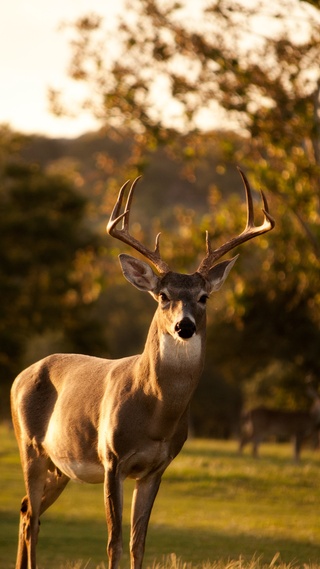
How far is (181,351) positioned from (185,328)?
1.36 ft

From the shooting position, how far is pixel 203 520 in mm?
16891

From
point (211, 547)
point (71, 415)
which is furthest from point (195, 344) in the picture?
point (211, 547)

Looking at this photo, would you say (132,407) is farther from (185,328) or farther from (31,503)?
(31,503)

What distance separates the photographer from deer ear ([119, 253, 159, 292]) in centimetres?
934

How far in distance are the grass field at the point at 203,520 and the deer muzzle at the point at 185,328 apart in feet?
8.74

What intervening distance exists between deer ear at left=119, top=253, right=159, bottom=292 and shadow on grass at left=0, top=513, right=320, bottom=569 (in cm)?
368

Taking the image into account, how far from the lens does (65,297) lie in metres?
38.3

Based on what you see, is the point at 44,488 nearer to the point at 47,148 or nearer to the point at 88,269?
the point at 88,269

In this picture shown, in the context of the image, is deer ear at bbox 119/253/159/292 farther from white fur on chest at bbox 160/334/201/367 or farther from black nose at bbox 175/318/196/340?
black nose at bbox 175/318/196/340

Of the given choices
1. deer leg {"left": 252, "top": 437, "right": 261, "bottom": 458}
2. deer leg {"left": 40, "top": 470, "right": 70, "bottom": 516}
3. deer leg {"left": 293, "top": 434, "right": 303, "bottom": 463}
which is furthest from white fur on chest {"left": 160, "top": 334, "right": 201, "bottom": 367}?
deer leg {"left": 252, "top": 437, "right": 261, "bottom": 458}

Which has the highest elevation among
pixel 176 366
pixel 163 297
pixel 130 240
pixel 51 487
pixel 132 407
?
pixel 163 297

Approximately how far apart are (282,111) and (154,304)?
143 ft

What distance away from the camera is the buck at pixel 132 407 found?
29.2 ft

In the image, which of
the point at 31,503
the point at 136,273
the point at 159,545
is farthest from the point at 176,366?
the point at 159,545
